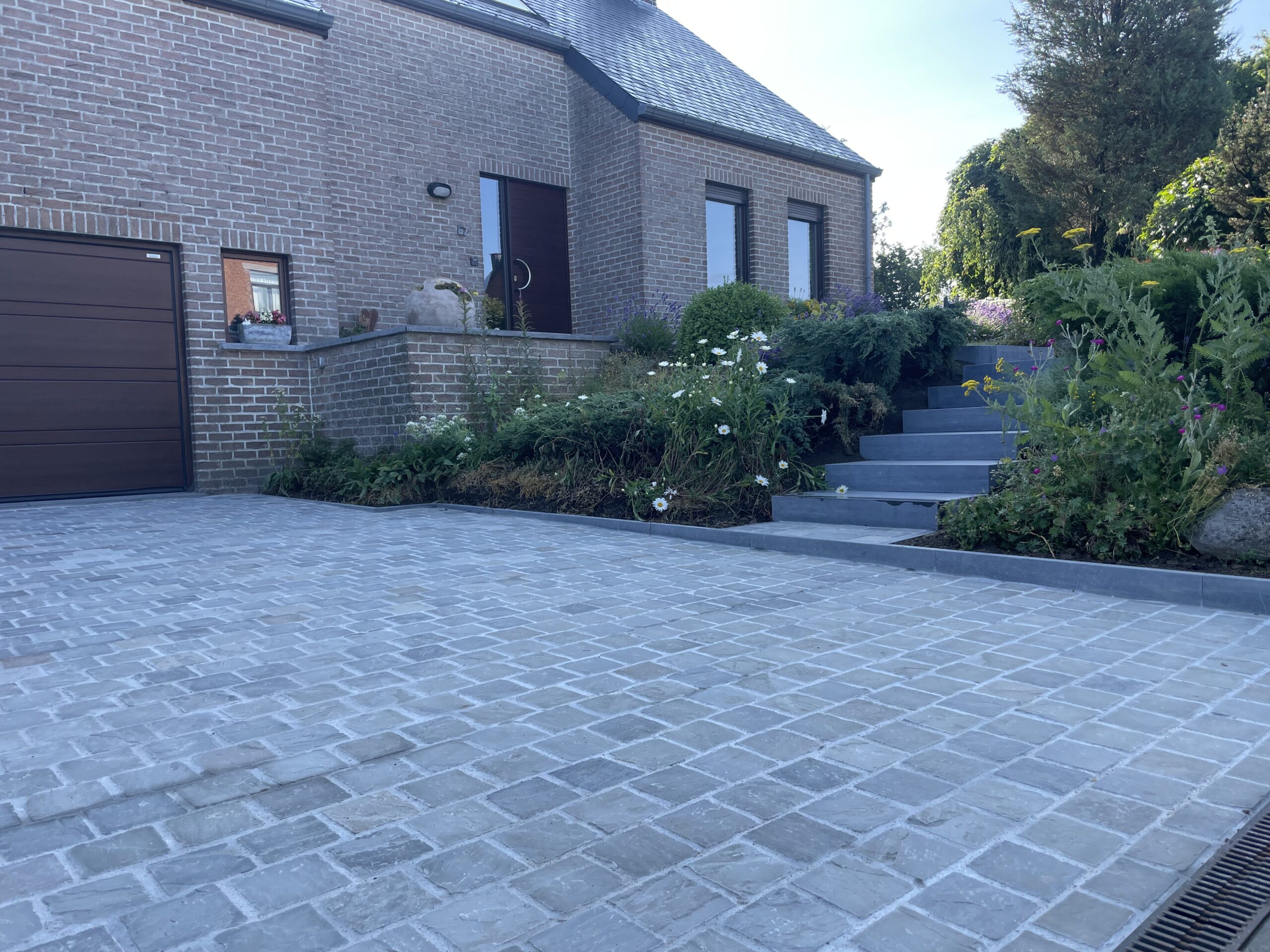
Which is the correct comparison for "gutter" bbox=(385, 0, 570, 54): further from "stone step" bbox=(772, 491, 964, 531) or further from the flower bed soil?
the flower bed soil

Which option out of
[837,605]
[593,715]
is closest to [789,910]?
[593,715]

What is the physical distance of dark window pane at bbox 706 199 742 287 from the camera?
12.6 m

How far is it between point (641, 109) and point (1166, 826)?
36.0ft

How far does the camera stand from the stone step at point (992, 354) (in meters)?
8.22

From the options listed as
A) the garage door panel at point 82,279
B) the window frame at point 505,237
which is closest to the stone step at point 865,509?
the window frame at point 505,237

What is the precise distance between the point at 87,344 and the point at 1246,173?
13863mm

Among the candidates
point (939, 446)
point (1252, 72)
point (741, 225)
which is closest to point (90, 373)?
point (939, 446)

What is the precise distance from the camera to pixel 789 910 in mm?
1595

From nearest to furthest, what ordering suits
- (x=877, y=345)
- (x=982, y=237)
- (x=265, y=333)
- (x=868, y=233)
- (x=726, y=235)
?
(x=877, y=345), (x=265, y=333), (x=726, y=235), (x=868, y=233), (x=982, y=237)

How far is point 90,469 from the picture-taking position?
8.80 metres

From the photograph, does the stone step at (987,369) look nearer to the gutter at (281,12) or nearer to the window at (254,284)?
the window at (254,284)

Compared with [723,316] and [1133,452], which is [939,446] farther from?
[723,316]

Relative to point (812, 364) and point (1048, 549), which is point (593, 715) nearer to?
point (1048, 549)

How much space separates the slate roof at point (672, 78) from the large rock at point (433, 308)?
3946 millimetres
